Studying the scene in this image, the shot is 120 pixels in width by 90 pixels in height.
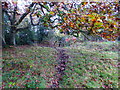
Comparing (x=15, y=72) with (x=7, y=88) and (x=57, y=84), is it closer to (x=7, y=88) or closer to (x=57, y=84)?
(x=7, y=88)

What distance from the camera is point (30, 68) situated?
3424 millimetres

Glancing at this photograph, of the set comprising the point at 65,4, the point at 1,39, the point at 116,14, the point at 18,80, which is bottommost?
the point at 18,80

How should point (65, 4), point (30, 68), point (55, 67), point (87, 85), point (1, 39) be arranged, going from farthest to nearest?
point (1, 39) < point (55, 67) < point (30, 68) < point (87, 85) < point (65, 4)

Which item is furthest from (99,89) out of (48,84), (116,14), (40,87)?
(116,14)

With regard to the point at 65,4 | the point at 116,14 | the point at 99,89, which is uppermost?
the point at 65,4

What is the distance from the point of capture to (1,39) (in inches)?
238

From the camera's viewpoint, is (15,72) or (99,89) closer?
(99,89)

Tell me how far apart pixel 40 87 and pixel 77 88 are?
111 centimetres

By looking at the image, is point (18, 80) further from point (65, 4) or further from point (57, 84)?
point (65, 4)

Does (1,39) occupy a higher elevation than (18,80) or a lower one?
higher

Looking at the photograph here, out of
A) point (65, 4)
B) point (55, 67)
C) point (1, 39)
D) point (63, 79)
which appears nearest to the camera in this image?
point (65, 4)

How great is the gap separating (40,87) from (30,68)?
1.16 m

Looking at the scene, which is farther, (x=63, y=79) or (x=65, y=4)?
(x=63, y=79)

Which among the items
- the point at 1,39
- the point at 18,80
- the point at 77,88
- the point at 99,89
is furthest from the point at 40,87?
the point at 1,39
